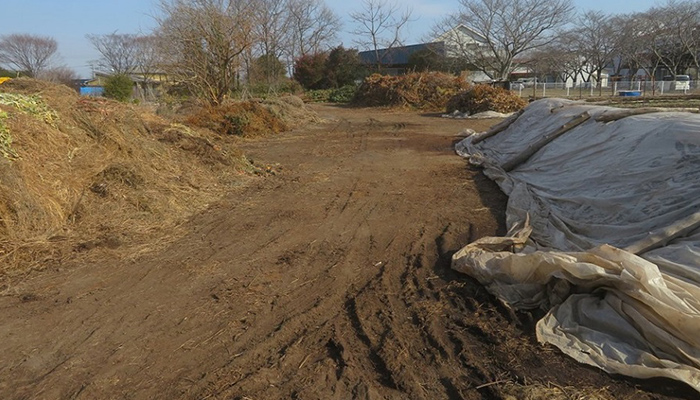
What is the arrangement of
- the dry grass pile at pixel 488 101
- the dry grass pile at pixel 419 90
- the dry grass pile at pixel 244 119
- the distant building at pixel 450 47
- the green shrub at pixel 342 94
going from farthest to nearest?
1. the distant building at pixel 450 47
2. the green shrub at pixel 342 94
3. the dry grass pile at pixel 419 90
4. the dry grass pile at pixel 488 101
5. the dry grass pile at pixel 244 119

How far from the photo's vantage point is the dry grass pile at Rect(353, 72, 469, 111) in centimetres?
2722

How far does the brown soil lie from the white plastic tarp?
0.19 meters

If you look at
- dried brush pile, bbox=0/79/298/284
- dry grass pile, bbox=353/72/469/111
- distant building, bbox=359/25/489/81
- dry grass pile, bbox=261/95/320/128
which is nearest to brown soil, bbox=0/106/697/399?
dried brush pile, bbox=0/79/298/284

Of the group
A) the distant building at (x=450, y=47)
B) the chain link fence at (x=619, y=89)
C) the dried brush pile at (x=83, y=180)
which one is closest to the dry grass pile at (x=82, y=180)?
the dried brush pile at (x=83, y=180)

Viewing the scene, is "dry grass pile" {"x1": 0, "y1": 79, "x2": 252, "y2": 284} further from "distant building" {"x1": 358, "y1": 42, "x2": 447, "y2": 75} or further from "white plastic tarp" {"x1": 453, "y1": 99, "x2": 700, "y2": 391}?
"distant building" {"x1": 358, "y1": 42, "x2": 447, "y2": 75}

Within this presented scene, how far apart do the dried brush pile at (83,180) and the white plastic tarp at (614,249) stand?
4022mm

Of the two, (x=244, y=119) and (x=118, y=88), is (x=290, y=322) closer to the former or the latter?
(x=244, y=119)

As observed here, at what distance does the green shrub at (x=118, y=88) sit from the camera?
1781 centimetres

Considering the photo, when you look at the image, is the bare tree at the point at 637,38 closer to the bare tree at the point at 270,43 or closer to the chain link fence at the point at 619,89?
the chain link fence at the point at 619,89

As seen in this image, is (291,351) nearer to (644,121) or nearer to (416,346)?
(416,346)

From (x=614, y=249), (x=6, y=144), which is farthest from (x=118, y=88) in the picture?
(x=614, y=249)

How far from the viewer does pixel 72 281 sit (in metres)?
4.40

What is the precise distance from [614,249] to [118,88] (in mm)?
18804

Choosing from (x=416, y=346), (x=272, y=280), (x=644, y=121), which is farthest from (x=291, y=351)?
(x=644, y=121)
